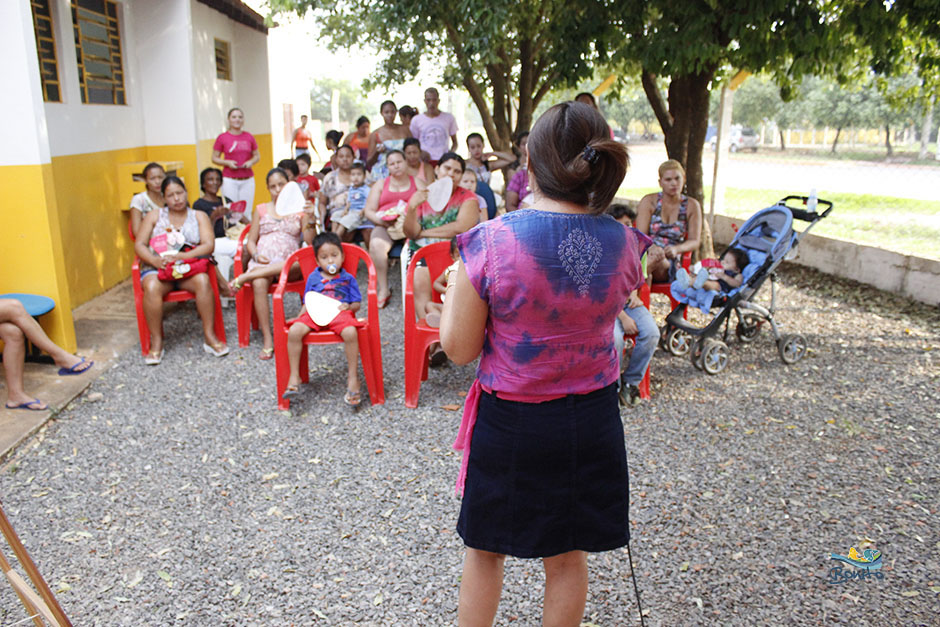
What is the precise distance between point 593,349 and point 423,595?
1411 mm

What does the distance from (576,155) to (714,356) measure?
361 centimetres

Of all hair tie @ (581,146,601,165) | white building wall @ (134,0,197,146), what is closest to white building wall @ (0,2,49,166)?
white building wall @ (134,0,197,146)

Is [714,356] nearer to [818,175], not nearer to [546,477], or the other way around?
[546,477]

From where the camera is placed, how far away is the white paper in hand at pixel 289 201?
587 centimetres

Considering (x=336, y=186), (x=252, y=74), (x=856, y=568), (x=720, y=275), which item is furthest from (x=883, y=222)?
(x=252, y=74)

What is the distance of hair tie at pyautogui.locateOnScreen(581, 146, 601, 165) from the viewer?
1.67 meters

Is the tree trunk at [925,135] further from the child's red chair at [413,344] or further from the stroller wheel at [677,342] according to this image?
the child's red chair at [413,344]

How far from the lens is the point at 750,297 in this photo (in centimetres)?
513

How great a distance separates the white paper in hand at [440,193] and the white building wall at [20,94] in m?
2.69

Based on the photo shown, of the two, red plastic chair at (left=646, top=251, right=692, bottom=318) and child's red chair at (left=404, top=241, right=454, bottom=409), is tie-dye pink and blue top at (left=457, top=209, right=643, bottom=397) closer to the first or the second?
child's red chair at (left=404, top=241, right=454, bottom=409)

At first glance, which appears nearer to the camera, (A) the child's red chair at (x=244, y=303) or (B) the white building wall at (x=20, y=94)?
(B) the white building wall at (x=20, y=94)

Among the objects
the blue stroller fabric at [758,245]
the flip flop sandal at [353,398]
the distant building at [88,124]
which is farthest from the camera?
the blue stroller fabric at [758,245]

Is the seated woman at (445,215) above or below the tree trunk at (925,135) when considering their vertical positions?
below

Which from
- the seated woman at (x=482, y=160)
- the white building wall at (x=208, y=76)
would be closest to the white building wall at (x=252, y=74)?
the white building wall at (x=208, y=76)
